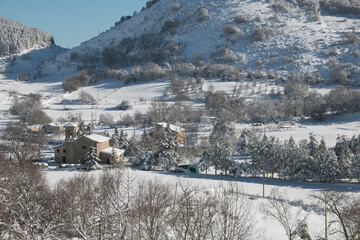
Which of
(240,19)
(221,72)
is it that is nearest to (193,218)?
(221,72)

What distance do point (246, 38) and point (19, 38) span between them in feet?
298

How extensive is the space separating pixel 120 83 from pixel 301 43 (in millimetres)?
55849

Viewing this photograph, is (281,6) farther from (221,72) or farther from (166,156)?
(166,156)

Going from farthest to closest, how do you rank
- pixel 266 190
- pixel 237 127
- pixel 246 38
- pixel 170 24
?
pixel 170 24, pixel 246 38, pixel 237 127, pixel 266 190

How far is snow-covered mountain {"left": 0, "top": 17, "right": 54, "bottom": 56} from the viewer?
125144 millimetres

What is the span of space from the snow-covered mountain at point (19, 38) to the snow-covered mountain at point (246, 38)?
61.5 feet

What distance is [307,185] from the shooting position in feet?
81.8

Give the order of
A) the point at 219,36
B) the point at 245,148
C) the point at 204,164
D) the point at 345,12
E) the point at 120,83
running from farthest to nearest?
the point at 345,12
the point at 219,36
the point at 120,83
the point at 245,148
the point at 204,164

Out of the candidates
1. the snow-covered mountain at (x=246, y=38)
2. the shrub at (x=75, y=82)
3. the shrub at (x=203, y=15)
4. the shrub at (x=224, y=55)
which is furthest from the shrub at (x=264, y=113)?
the shrub at (x=203, y=15)

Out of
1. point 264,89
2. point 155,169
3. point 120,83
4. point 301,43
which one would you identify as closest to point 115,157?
point 155,169

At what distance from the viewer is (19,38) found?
13000 cm

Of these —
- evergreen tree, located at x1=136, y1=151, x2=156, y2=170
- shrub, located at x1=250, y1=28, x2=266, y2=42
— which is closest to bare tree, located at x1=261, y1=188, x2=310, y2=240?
evergreen tree, located at x1=136, y1=151, x2=156, y2=170

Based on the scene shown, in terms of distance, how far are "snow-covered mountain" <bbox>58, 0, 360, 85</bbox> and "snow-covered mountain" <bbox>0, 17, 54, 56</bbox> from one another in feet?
61.5

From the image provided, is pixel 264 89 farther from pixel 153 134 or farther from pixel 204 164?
pixel 204 164
